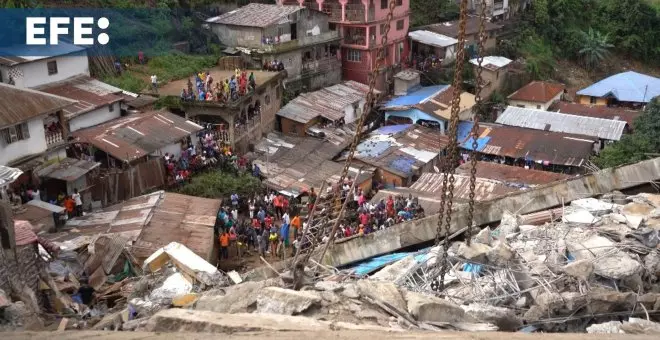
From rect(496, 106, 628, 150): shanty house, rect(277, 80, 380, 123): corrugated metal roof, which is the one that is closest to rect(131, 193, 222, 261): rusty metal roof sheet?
rect(277, 80, 380, 123): corrugated metal roof

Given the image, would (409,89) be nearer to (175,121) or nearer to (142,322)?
(175,121)

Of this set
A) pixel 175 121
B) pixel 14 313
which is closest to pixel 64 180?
pixel 175 121

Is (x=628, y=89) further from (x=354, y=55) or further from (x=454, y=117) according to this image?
(x=454, y=117)

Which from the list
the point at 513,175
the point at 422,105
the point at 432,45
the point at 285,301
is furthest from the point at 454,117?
the point at 432,45

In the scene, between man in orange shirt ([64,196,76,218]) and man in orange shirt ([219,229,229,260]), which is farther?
man in orange shirt ([64,196,76,218])

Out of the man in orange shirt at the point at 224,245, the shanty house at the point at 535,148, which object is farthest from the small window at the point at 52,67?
the shanty house at the point at 535,148

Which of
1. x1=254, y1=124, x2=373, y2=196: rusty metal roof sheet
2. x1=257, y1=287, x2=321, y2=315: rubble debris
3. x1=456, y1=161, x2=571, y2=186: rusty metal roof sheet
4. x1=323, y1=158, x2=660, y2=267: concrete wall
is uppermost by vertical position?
x1=257, y1=287, x2=321, y2=315: rubble debris

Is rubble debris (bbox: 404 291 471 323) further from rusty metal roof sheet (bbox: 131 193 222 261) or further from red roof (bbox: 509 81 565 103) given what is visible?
red roof (bbox: 509 81 565 103)
